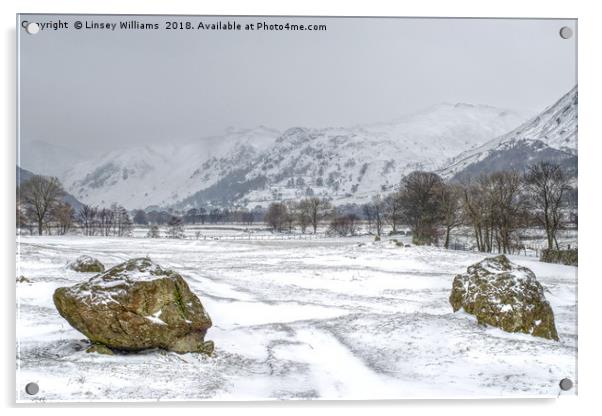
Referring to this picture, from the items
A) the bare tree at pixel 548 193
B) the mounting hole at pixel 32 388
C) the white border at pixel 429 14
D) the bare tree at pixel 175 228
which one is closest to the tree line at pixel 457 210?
the bare tree at pixel 548 193

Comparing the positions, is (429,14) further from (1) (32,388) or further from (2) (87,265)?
(1) (32,388)

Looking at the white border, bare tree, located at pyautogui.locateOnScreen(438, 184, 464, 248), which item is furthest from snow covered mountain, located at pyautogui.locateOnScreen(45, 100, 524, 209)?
the white border

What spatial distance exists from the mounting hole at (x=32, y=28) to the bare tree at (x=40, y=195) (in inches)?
103

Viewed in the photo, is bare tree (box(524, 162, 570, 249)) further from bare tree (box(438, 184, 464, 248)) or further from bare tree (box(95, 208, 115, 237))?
bare tree (box(95, 208, 115, 237))

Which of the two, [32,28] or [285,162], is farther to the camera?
[285,162]

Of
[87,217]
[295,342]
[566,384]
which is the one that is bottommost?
[566,384]

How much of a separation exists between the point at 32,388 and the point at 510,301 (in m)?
8.33

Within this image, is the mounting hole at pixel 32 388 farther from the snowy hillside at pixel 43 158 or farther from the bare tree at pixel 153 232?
the snowy hillside at pixel 43 158

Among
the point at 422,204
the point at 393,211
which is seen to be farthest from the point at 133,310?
the point at 422,204

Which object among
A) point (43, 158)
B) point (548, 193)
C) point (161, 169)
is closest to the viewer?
point (43, 158)

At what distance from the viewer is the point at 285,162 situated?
867 cm

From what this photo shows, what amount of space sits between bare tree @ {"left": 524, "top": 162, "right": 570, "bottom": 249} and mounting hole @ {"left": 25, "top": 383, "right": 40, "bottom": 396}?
31.2 ft

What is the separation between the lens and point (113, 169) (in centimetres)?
863

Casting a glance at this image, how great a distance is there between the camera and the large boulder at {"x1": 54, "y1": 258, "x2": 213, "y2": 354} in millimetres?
6816
